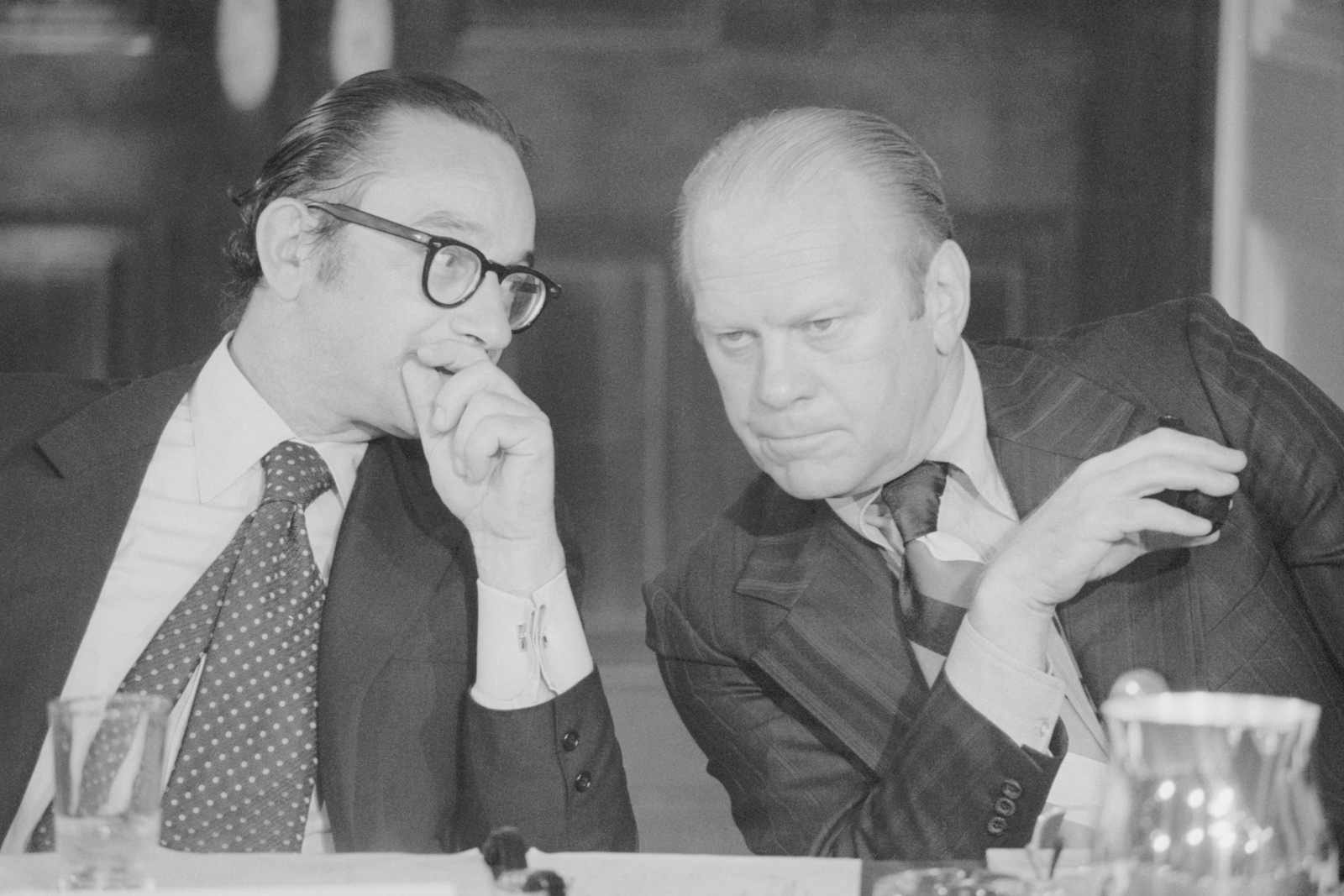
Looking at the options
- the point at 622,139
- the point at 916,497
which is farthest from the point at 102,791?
the point at 622,139

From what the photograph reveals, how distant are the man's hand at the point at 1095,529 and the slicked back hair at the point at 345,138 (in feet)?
2.88

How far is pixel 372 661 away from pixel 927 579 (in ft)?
1.99

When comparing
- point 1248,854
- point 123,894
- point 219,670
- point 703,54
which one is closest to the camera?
point 1248,854

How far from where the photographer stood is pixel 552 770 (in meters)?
1.64

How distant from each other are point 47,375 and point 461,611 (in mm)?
621

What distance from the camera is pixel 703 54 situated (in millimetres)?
3070

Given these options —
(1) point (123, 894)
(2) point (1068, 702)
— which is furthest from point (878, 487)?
(1) point (123, 894)

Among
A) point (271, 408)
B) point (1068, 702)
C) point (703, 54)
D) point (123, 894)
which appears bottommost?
point (1068, 702)

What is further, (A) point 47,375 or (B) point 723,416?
(B) point 723,416

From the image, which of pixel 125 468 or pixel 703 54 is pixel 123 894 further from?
pixel 703 54

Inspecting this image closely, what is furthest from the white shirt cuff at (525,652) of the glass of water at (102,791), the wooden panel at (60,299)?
the wooden panel at (60,299)

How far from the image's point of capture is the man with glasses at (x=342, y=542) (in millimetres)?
1674

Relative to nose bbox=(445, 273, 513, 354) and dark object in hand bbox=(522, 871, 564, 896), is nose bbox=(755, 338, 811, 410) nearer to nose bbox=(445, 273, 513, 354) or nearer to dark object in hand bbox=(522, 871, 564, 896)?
nose bbox=(445, 273, 513, 354)

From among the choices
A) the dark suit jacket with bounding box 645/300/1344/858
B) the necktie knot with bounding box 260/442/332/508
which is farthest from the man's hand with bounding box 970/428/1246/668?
the necktie knot with bounding box 260/442/332/508
